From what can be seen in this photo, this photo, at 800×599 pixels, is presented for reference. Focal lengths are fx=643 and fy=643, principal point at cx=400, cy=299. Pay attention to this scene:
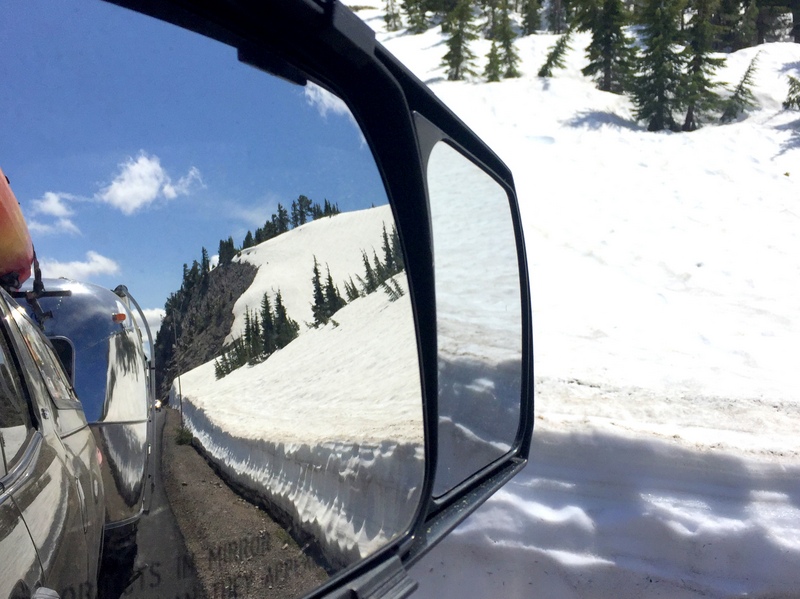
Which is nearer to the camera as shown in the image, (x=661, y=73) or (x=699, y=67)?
(x=661, y=73)

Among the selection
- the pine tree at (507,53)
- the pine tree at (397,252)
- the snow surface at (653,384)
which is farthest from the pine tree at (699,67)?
the pine tree at (397,252)

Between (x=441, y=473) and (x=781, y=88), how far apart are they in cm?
1877

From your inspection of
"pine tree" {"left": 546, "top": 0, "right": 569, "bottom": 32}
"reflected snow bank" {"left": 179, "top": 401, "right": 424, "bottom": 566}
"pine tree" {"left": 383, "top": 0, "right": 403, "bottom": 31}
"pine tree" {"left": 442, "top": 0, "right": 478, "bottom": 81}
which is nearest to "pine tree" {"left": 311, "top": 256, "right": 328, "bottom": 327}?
"reflected snow bank" {"left": 179, "top": 401, "right": 424, "bottom": 566}

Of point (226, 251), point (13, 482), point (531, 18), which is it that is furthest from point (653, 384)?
point (531, 18)

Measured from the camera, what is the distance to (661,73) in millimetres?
16000

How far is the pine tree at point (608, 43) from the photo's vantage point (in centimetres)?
1850

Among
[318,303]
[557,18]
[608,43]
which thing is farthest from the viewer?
[557,18]

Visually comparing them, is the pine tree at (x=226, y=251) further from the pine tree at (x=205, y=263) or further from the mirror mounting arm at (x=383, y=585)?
the mirror mounting arm at (x=383, y=585)

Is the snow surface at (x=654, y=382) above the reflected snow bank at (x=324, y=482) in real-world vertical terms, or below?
below

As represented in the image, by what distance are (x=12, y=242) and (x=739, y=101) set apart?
18.1m

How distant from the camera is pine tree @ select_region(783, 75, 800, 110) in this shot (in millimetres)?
15094

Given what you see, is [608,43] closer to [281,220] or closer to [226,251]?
[281,220]

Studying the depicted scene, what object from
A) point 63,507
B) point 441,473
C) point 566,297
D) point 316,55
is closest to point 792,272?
point 566,297

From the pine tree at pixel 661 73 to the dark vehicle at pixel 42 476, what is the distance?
1678 centimetres
